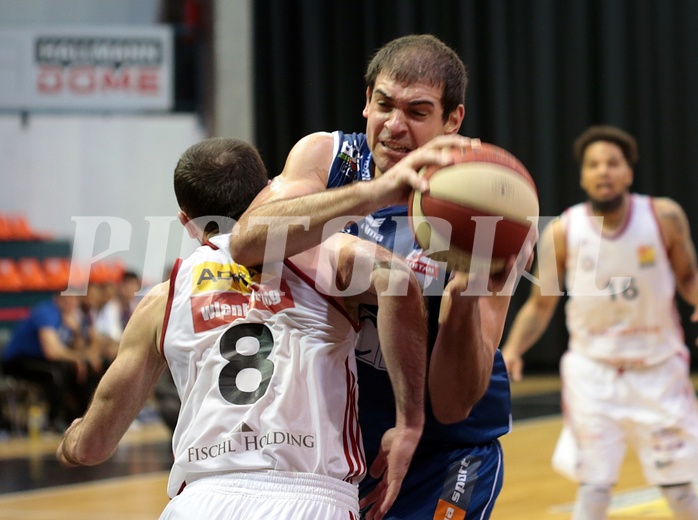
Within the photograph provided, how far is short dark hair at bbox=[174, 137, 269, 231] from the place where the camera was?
2.60m

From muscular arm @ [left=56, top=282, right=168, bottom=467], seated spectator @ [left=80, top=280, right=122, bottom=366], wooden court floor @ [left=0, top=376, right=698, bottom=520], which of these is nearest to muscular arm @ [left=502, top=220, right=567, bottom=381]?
wooden court floor @ [left=0, top=376, right=698, bottom=520]

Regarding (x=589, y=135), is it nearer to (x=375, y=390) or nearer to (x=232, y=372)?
(x=375, y=390)

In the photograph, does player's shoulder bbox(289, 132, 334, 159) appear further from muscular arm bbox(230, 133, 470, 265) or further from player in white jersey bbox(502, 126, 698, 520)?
player in white jersey bbox(502, 126, 698, 520)

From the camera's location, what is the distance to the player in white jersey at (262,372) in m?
2.39

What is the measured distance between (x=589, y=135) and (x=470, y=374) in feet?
10.8

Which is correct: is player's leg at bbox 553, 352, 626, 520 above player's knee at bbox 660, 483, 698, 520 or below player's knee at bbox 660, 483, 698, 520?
above

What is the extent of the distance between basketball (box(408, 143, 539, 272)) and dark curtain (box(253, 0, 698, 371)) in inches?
464

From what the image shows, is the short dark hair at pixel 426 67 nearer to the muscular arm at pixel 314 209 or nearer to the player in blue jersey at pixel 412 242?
the player in blue jersey at pixel 412 242

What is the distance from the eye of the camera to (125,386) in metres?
2.50

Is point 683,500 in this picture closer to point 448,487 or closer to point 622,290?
point 622,290

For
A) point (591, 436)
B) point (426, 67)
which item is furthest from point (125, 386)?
point (591, 436)

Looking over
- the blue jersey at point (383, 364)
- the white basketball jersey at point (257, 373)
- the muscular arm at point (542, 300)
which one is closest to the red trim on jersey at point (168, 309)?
the white basketball jersey at point (257, 373)

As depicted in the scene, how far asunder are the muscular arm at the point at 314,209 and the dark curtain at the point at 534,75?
1194 cm

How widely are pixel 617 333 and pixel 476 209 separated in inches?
136
